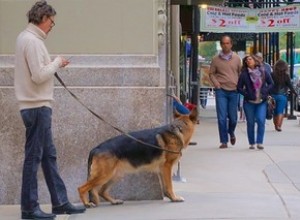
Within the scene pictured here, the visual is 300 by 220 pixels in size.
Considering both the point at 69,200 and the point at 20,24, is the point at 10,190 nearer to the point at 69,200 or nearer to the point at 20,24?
the point at 69,200

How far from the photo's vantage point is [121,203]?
Answer: 7727 millimetres

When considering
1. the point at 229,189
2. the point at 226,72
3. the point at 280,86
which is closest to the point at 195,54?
the point at 280,86

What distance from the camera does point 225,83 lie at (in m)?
12.5

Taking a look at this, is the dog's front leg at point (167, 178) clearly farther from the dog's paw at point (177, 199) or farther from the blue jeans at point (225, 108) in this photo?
the blue jeans at point (225, 108)

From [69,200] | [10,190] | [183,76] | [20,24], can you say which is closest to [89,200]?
[69,200]

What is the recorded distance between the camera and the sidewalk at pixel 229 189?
7.21 meters

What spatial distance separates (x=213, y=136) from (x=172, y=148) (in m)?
7.74

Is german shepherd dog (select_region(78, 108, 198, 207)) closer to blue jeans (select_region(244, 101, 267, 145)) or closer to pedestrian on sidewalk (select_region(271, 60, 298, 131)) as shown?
blue jeans (select_region(244, 101, 267, 145))

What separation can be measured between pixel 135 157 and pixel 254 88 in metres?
5.30

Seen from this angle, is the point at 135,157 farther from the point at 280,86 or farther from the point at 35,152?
the point at 280,86

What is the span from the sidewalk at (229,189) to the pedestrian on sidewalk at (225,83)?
1.84 ft

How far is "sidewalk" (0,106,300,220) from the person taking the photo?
284 inches

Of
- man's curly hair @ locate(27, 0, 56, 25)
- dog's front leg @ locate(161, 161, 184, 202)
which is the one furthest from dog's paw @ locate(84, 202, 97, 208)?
man's curly hair @ locate(27, 0, 56, 25)

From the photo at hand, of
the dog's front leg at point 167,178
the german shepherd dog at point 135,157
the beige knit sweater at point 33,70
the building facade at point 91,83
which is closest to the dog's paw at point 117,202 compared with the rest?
the german shepherd dog at point 135,157
